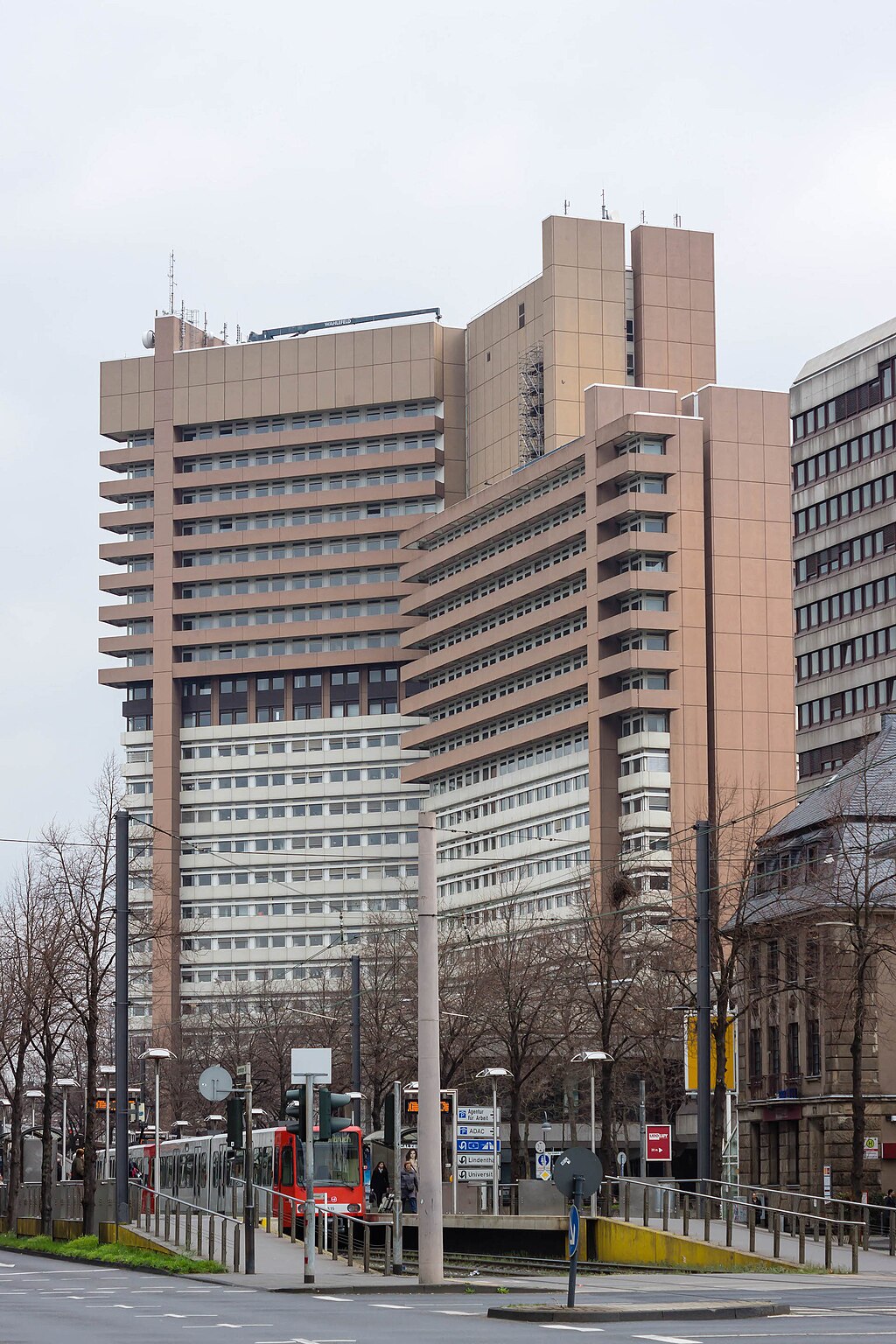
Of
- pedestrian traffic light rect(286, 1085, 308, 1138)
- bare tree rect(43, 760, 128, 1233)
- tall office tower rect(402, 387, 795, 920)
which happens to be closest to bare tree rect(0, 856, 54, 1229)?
bare tree rect(43, 760, 128, 1233)

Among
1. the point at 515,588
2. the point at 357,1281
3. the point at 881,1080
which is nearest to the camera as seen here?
the point at 357,1281

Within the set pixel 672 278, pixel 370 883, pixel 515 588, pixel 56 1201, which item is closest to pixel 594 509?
pixel 515 588

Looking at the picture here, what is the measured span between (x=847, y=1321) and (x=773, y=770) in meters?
112

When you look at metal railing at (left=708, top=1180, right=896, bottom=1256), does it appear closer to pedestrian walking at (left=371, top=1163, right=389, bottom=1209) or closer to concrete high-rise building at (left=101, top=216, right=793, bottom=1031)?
pedestrian walking at (left=371, top=1163, right=389, bottom=1209)

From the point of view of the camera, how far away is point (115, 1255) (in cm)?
4206

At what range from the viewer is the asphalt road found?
70.9ft

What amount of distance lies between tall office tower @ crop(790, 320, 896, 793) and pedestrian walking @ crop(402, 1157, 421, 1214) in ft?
219

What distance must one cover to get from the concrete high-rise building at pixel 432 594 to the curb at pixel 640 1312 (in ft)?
335

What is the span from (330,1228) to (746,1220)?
8049 mm

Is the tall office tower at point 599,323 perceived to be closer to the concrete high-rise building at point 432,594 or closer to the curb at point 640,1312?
the concrete high-rise building at point 432,594

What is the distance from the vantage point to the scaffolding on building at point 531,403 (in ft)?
498

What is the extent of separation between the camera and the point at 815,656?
126062 mm

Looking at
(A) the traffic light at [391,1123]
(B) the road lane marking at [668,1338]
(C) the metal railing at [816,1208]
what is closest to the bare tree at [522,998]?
(C) the metal railing at [816,1208]

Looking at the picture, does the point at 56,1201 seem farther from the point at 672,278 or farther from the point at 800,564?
the point at 672,278
